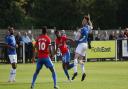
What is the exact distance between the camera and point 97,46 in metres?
47.4

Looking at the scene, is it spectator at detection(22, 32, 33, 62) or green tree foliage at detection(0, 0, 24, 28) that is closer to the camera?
spectator at detection(22, 32, 33, 62)

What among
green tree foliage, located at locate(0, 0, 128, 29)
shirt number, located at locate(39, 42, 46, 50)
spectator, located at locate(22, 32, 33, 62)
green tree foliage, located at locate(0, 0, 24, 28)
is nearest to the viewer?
shirt number, located at locate(39, 42, 46, 50)

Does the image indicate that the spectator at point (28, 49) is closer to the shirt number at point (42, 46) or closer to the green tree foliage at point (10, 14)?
the shirt number at point (42, 46)

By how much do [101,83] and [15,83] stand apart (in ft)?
12.4

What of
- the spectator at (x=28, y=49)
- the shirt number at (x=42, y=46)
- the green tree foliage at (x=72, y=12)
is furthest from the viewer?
the green tree foliage at (x=72, y=12)

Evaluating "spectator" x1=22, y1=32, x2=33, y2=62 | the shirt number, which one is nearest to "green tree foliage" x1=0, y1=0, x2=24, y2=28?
"spectator" x1=22, y1=32, x2=33, y2=62

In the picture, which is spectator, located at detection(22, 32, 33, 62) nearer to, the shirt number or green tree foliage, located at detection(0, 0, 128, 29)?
the shirt number

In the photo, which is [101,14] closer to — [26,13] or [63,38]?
[26,13]

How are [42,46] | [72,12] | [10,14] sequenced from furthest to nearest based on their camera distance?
[72,12]
[10,14]
[42,46]

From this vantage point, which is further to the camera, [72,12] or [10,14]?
[72,12]

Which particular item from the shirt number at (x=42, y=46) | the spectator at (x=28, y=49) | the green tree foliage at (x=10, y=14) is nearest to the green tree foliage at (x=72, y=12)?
the green tree foliage at (x=10, y=14)

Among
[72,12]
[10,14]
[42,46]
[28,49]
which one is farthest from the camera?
[72,12]

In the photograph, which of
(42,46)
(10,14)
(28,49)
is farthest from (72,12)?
(42,46)

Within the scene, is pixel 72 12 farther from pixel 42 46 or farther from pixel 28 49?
pixel 42 46
